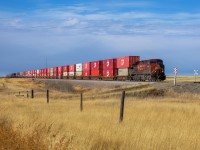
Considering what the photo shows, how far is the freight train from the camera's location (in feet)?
178

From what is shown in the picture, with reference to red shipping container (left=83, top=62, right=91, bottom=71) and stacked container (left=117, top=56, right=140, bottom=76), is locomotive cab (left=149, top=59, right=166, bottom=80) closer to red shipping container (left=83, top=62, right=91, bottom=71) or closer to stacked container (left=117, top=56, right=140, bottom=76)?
stacked container (left=117, top=56, right=140, bottom=76)

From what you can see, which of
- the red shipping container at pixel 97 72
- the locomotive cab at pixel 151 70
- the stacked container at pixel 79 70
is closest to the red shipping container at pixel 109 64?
the red shipping container at pixel 97 72

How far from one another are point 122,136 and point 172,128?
2.61 m

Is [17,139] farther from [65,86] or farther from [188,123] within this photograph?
[65,86]

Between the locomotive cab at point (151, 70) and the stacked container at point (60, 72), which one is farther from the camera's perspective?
the stacked container at point (60, 72)

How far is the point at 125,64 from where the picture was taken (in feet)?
203

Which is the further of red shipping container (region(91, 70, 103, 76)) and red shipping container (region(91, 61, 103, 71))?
red shipping container (region(91, 70, 103, 76))

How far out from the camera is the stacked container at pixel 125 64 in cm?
6037

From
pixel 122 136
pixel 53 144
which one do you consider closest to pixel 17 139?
pixel 53 144

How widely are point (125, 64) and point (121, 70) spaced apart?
70.6 inches

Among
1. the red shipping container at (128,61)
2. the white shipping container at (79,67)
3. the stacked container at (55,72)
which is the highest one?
the red shipping container at (128,61)

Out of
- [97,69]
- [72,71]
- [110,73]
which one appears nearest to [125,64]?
[110,73]

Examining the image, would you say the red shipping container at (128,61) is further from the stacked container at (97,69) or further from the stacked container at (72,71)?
the stacked container at (72,71)

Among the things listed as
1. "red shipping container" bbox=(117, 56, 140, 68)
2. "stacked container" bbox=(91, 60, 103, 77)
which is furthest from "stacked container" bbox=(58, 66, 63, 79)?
"red shipping container" bbox=(117, 56, 140, 68)
